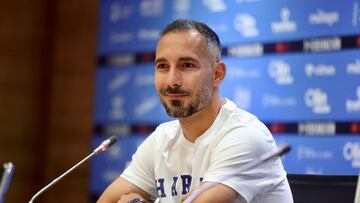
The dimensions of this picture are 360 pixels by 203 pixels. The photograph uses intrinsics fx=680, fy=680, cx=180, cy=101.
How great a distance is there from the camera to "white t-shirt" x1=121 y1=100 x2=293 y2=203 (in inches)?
80.2

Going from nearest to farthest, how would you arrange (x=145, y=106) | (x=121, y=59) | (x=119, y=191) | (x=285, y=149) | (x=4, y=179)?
(x=285, y=149)
(x=4, y=179)
(x=119, y=191)
(x=145, y=106)
(x=121, y=59)

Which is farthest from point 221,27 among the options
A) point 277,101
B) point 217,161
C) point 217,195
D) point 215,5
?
point 217,195

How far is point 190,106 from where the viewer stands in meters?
2.18

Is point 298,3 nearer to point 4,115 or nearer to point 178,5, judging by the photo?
point 178,5

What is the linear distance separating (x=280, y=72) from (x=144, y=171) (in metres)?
1.67

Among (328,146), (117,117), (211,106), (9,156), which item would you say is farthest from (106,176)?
(211,106)

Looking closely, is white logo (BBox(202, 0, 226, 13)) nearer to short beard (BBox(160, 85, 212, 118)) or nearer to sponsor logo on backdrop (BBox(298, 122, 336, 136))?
sponsor logo on backdrop (BBox(298, 122, 336, 136))

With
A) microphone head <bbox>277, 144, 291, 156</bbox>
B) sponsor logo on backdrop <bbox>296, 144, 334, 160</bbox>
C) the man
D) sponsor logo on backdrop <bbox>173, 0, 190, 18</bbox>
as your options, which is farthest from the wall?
microphone head <bbox>277, 144, 291, 156</bbox>

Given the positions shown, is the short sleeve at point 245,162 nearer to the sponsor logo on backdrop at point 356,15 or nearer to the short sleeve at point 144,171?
the short sleeve at point 144,171

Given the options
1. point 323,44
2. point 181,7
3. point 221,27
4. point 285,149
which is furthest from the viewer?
point 181,7

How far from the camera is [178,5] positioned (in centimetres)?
441

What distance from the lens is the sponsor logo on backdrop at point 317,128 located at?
3684mm

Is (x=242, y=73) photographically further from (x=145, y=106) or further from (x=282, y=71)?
(x=145, y=106)

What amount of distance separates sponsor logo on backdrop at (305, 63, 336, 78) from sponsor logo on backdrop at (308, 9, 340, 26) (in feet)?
0.76
